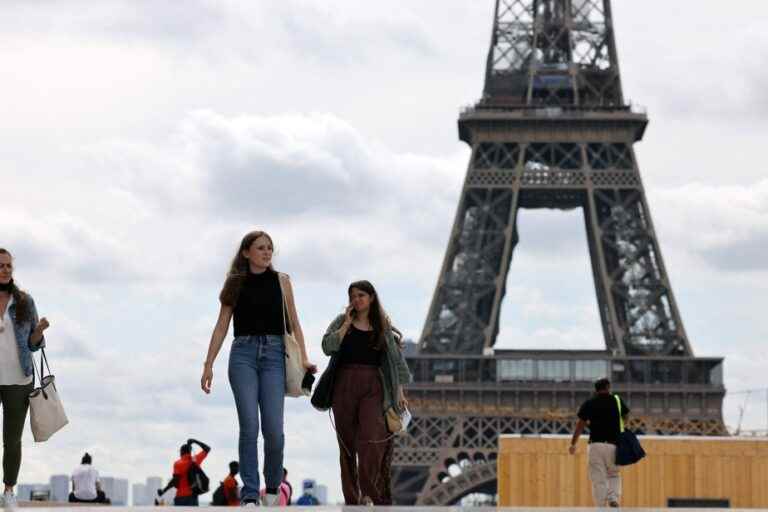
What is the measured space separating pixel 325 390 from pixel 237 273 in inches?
57.4

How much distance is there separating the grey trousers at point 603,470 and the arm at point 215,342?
8.28 metres

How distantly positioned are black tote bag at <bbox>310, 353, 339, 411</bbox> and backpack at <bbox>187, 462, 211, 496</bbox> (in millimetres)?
7997

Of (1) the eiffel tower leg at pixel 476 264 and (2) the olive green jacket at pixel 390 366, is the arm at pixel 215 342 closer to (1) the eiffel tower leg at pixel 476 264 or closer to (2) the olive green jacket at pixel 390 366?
(2) the olive green jacket at pixel 390 366

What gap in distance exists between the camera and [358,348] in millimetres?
17891

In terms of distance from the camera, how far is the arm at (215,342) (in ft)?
55.2

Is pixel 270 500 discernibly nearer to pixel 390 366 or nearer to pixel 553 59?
pixel 390 366

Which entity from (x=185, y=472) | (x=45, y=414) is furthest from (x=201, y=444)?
(x=45, y=414)

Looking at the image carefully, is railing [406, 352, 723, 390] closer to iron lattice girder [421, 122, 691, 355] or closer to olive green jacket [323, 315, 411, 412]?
iron lattice girder [421, 122, 691, 355]

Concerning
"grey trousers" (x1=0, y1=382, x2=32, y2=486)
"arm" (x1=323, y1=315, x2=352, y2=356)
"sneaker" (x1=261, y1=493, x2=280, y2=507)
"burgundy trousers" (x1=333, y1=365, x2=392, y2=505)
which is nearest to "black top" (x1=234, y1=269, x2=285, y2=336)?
"arm" (x1=323, y1=315, x2=352, y2=356)

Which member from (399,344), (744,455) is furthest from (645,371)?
(399,344)

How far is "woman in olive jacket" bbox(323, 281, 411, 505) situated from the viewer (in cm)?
1772

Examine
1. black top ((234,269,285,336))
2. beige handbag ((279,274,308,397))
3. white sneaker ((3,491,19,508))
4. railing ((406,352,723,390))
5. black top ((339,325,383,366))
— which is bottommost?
white sneaker ((3,491,19,508))

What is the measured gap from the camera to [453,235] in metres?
86.5

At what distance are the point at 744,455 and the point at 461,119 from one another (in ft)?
173
